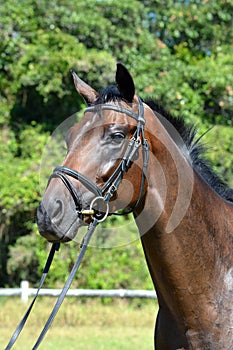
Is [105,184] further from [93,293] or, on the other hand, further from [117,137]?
[93,293]

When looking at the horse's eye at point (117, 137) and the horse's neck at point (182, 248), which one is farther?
the horse's neck at point (182, 248)

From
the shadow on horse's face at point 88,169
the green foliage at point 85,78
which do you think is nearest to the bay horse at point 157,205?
the shadow on horse's face at point 88,169

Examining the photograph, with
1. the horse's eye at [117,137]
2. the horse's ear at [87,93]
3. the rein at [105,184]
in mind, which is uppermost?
the horse's ear at [87,93]

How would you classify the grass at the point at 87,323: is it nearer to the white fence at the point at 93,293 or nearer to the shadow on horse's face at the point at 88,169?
the white fence at the point at 93,293

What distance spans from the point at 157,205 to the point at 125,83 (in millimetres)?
648

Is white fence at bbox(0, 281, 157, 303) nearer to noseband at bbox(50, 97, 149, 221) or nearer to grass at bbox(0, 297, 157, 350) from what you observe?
grass at bbox(0, 297, 157, 350)

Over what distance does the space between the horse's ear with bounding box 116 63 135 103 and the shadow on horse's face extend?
0.45ft

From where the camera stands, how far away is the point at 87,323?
10.3m

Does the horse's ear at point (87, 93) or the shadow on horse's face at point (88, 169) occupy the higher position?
the horse's ear at point (87, 93)

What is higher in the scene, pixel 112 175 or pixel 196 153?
pixel 112 175

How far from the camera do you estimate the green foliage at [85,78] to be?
37.9ft

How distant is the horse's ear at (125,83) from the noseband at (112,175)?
81 mm

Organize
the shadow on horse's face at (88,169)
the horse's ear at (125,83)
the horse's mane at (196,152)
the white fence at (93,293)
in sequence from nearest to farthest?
the shadow on horse's face at (88,169) → the horse's ear at (125,83) → the horse's mane at (196,152) → the white fence at (93,293)

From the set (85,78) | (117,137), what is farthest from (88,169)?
(85,78)
